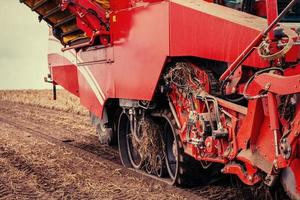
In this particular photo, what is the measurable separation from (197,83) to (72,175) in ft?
6.85

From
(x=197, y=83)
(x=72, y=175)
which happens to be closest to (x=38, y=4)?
(x=72, y=175)

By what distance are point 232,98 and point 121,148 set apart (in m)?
2.72

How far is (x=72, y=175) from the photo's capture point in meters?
6.26

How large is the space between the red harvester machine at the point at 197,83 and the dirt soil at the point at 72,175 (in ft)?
0.99

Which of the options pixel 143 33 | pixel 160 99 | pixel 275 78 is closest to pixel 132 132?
pixel 160 99

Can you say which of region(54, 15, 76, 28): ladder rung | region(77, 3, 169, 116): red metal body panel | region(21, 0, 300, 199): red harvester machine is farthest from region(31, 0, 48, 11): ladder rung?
region(77, 3, 169, 116): red metal body panel

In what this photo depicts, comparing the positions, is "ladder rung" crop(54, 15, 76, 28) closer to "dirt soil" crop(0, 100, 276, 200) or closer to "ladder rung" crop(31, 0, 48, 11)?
"ladder rung" crop(31, 0, 48, 11)

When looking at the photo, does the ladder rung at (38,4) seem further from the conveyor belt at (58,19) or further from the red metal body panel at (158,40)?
the red metal body panel at (158,40)

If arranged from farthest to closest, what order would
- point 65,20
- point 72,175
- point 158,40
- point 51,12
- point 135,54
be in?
1. point 51,12
2. point 65,20
3. point 72,175
4. point 135,54
5. point 158,40

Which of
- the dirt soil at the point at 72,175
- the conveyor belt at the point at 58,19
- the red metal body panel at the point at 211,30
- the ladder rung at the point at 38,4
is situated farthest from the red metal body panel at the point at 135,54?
the ladder rung at the point at 38,4

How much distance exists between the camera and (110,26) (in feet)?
22.0

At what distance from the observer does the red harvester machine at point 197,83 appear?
3.85m

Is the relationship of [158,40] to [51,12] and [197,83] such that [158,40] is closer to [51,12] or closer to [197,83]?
[197,83]

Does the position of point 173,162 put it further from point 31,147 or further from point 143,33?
point 31,147
